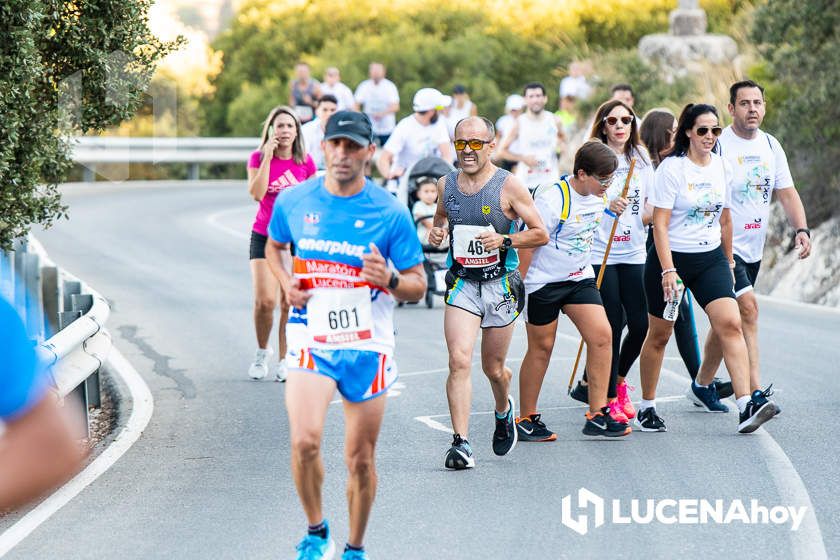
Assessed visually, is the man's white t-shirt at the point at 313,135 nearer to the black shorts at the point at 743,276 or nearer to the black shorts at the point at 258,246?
the black shorts at the point at 258,246

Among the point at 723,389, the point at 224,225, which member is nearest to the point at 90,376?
the point at 723,389

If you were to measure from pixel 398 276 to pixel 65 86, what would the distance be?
4.75 metres

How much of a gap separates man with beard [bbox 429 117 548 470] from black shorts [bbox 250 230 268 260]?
109 inches

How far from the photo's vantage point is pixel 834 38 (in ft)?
64.6

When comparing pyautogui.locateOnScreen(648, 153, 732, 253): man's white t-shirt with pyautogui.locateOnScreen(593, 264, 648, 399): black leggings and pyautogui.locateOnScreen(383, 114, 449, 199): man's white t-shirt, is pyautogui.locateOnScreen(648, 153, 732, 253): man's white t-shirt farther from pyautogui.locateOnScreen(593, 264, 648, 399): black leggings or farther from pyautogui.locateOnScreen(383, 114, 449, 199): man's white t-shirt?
pyautogui.locateOnScreen(383, 114, 449, 199): man's white t-shirt

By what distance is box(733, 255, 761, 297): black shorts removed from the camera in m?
9.45

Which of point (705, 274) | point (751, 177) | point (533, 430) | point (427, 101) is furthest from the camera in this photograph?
point (427, 101)

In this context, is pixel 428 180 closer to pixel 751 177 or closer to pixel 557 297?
pixel 751 177

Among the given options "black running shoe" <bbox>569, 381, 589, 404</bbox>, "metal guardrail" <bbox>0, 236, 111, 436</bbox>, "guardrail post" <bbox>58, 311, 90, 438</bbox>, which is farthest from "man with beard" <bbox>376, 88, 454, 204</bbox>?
"guardrail post" <bbox>58, 311, 90, 438</bbox>

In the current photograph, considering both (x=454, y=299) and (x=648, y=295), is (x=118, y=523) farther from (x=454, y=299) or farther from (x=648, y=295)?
(x=648, y=295)

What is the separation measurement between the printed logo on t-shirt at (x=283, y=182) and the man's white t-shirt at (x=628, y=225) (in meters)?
2.49

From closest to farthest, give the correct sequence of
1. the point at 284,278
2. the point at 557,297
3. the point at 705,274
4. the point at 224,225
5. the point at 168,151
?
the point at 284,278, the point at 557,297, the point at 705,274, the point at 224,225, the point at 168,151

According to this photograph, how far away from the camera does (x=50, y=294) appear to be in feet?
37.7

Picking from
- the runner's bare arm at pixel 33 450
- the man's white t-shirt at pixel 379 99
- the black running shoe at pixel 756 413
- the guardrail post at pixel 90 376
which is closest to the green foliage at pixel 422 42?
the man's white t-shirt at pixel 379 99
